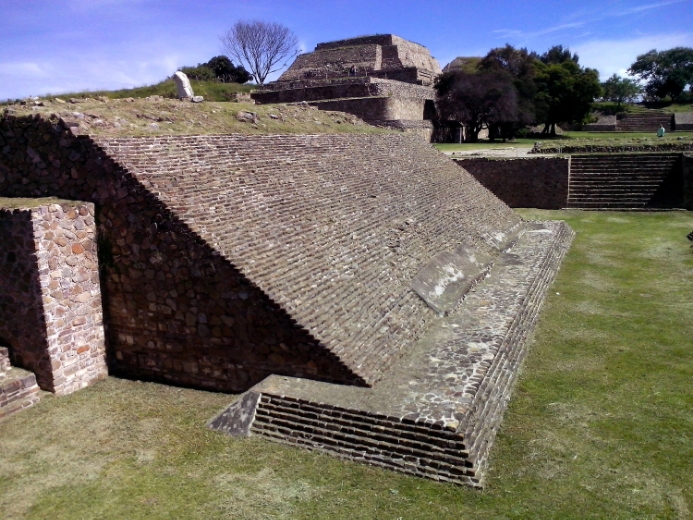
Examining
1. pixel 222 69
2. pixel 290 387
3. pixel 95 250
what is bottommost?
pixel 290 387

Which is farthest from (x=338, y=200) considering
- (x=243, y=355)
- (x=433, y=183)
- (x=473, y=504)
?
(x=473, y=504)

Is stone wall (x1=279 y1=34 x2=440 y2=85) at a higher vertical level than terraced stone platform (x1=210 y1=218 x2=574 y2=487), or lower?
higher

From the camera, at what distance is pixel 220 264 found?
6.31m

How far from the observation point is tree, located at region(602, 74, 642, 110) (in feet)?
225

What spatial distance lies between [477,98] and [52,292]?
90.2ft

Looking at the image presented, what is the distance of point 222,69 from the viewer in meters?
42.0

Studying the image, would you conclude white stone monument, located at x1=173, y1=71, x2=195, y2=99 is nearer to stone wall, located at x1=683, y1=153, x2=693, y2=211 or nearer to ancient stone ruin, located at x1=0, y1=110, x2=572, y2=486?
ancient stone ruin, located at x1=0, y1=110, x2=572, y2=486

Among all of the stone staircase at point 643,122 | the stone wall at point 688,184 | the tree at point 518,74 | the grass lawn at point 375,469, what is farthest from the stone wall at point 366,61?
the grass lawn at point 375,469

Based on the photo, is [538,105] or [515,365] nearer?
[515,365]

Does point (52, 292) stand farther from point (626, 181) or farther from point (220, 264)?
point (626, 181)

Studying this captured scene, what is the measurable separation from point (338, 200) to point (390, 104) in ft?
59.9

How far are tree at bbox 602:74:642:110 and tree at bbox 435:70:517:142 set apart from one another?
44887 millimetres

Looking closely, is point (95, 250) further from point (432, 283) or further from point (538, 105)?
point (538, 105)

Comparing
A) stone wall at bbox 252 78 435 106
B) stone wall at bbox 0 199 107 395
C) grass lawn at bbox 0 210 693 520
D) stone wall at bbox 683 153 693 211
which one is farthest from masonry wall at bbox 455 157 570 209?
stone wall at bbox 0 199 107 395
